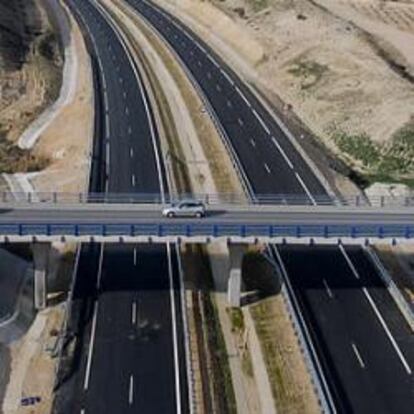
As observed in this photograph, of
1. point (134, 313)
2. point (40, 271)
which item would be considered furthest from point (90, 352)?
point (40, 271)

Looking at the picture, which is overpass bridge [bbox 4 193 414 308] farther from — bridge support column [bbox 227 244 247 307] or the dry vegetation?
the dry vegetation

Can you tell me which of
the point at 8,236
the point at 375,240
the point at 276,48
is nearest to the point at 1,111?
the point at 276,48

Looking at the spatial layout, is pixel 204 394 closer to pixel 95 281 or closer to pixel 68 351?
pixel 68 351

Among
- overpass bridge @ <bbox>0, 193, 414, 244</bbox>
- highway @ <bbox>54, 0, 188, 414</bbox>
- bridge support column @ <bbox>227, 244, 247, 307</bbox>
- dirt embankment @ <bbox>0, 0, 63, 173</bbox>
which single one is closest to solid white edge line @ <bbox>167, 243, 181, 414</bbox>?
highway @ <bbox>54, 0, 188, 414</bbox>

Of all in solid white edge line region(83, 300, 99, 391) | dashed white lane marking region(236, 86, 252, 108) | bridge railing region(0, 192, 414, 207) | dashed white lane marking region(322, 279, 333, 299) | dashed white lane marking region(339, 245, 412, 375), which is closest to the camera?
solid white edge line region(83, 300, 99, 391)

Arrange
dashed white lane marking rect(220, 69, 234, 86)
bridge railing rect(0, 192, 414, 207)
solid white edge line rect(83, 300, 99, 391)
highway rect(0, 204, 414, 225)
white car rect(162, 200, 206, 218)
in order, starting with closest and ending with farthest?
solid white edge line rect(83, 300, 99, 391), highway rect(0, 204, 414, 225), white car rect(162, 200, 206, 218), bridge railing rect(0, 192, 414, 207), dashed white lane marking rect(220, 69, 234, 86)

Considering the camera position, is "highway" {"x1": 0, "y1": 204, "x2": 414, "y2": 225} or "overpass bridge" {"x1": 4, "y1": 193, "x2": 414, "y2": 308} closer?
"overpass bridge" {"x1": 4, "y1": 193, "x2": 414, "y2": 308}
